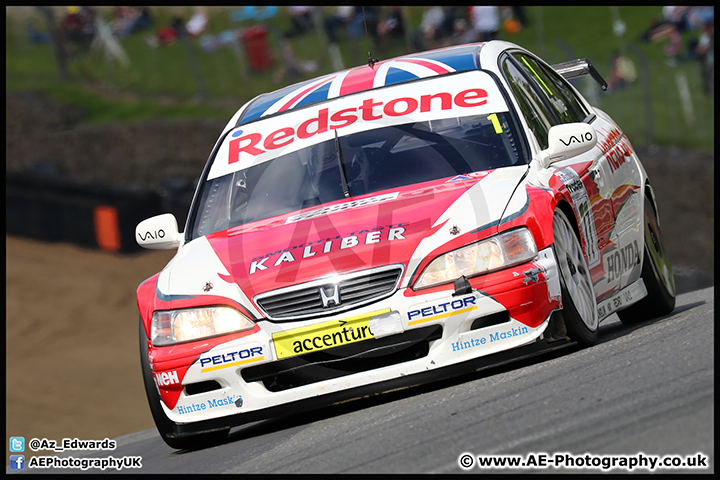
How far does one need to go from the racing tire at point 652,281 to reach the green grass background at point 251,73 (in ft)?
34.2

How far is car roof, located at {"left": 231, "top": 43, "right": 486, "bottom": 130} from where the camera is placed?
20.5 ft

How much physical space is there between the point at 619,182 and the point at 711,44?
13.4m

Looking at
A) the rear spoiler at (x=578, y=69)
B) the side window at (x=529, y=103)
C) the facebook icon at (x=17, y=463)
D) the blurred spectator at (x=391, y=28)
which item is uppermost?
the blurred spectator at (x=391, y=28)

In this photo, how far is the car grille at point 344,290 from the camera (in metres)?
4.70

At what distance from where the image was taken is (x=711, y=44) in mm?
18688

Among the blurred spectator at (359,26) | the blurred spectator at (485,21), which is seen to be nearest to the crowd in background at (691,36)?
the blurred spectator at (485,21)

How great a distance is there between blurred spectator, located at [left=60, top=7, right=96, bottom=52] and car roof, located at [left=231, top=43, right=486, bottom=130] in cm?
2500

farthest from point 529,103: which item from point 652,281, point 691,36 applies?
point 691,36

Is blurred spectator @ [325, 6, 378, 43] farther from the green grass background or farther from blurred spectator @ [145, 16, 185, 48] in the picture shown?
blurred spectator @ [145, 16, 185, 48]

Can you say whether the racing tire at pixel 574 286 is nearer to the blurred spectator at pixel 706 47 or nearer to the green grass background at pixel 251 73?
the green grass background at pixel 251 73

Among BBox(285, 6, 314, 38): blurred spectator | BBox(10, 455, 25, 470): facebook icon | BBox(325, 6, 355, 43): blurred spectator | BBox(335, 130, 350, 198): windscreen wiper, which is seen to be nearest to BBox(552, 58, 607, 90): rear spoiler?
BBox(335, 130, 350, 198): windscreen wiper

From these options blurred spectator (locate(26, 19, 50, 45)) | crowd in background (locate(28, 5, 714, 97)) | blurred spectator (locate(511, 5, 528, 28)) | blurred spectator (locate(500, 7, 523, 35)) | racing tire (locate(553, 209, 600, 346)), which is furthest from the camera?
blurred spectator (locate(26, 19, 50, 45))

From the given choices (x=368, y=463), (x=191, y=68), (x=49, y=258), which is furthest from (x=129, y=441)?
(x=191, y=68)

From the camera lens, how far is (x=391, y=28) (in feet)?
74.1
